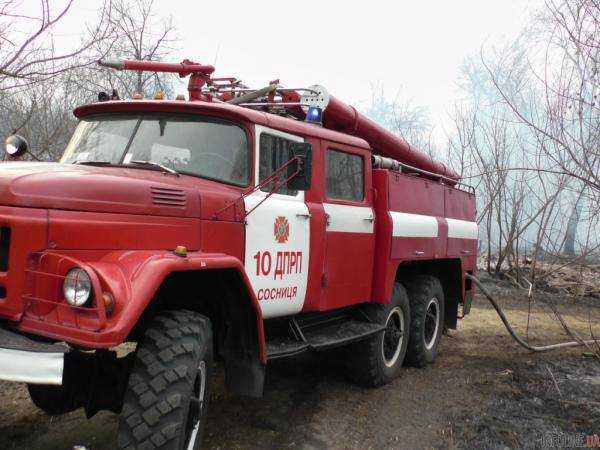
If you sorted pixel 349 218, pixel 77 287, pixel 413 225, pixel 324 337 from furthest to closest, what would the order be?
pixel 413 225
pixel 349 218
pixel 324 337
pixel 77 287

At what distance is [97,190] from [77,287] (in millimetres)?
570

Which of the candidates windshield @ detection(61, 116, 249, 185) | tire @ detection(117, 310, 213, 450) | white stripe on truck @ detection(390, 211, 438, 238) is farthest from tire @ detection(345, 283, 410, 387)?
tire @ detection(117, 310, 213, 450)

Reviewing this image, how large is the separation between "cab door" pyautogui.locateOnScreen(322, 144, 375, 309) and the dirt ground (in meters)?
0.97

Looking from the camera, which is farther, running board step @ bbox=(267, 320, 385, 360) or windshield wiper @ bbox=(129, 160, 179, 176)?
running board step @ bbox=(267, 320, 385, 360)

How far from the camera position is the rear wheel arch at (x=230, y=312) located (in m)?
3.67

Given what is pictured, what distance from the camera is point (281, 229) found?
4395 millimetres

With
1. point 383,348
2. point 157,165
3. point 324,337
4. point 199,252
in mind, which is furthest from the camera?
point 383,348

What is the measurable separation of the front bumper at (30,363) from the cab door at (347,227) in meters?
2.64

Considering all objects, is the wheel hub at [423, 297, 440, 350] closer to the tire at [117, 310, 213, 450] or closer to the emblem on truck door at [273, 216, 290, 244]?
the emblem on truck door at [273, 216, 290, 244]

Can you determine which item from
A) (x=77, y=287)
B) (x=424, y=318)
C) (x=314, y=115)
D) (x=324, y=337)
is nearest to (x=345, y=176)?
(x=314, y=115)

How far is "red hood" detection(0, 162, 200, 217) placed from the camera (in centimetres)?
290

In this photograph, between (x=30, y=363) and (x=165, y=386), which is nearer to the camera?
(x=30, y=363)

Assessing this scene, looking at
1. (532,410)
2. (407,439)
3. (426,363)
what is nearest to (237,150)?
(407,439)

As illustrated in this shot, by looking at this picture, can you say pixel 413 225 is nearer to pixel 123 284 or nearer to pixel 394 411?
pixel 394 411
